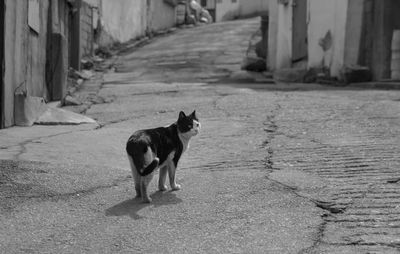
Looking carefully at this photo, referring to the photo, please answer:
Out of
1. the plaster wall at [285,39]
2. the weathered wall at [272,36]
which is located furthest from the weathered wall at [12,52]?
the weathered wall at [272,36]

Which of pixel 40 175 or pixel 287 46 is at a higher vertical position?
pixel 287 46

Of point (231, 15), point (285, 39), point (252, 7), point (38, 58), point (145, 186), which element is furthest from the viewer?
point (231, 15)

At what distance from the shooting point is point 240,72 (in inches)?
652

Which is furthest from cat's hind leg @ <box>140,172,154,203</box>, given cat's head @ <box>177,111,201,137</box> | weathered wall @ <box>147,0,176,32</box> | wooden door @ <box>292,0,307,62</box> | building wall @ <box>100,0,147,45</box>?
weathered wall @ <box>147,0,176,32</box>

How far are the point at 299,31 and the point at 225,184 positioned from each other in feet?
41.0

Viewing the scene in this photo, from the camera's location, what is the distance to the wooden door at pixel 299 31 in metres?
16.6


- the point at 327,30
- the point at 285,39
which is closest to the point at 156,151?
the point at 327,30

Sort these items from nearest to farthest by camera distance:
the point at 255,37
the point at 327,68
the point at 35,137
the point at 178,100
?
the point at 35,137
the point at 178,100
the point at 327,68
the point at 255,37

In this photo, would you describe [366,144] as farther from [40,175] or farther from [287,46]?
[287,46]

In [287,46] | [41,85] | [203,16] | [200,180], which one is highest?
[203,16]

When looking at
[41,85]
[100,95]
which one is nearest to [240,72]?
[100,95]

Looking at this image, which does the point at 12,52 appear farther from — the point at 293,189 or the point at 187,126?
the point at 293,189

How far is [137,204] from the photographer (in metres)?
4.59

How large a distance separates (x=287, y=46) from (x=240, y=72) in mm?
1813
